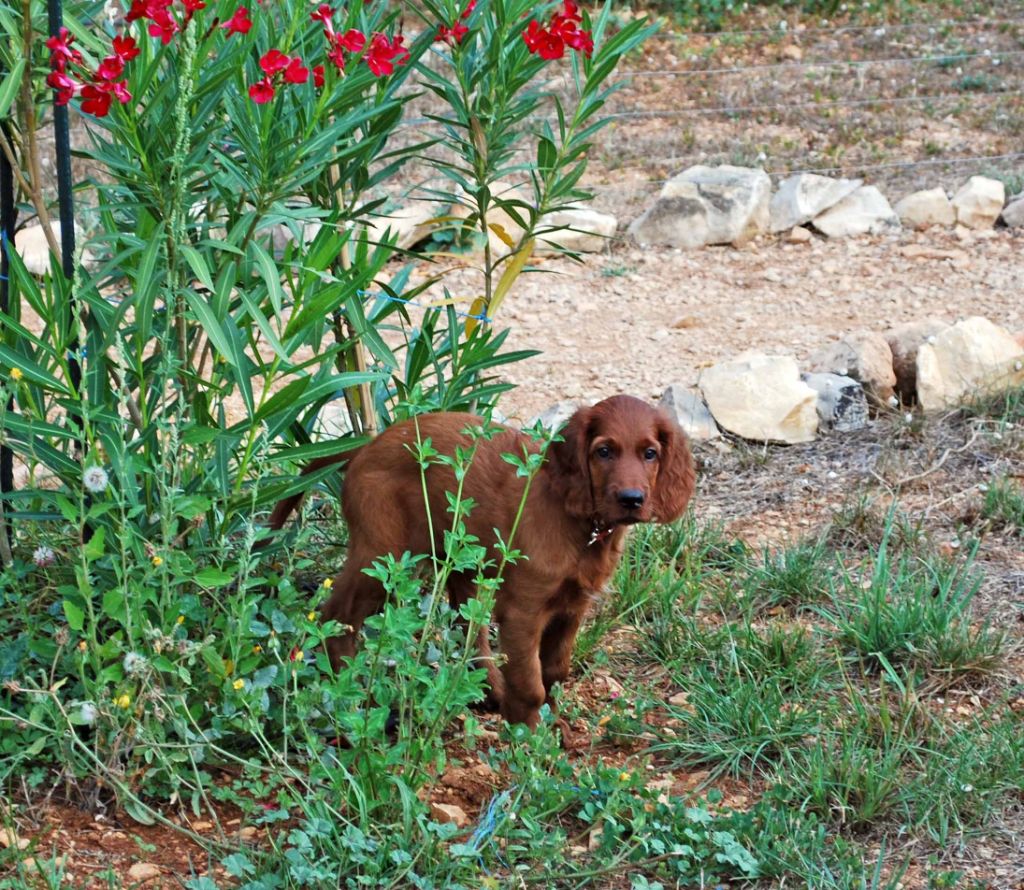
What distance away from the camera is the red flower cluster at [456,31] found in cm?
397

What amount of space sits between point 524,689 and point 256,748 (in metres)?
0.77

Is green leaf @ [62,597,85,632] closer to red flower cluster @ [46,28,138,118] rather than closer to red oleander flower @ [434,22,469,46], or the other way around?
red flower cluster @ [46,28,138,118]

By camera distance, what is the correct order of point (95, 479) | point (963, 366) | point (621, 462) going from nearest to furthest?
point (95, 479) → point (621, 462) → point (963, 366)

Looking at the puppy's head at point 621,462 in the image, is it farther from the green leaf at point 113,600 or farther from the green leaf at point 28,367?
the green leaf at point 28,367

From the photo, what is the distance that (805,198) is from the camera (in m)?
9.06

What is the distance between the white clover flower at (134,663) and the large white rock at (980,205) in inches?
279

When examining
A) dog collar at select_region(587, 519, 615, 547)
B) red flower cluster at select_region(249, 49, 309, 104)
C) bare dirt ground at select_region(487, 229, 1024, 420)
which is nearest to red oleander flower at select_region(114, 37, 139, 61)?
red flower cluster at select_region(249, 49, 309, 104)

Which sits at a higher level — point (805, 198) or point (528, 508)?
point (805, 198)

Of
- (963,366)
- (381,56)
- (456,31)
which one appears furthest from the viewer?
(963,366)

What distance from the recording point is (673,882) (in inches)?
130

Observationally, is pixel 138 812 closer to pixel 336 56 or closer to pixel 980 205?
pixel 336 56

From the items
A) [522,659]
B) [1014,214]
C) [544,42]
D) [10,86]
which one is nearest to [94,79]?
[10,86]

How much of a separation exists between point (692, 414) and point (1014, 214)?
12.8 ft

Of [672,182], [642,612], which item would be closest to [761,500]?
[642,612]
